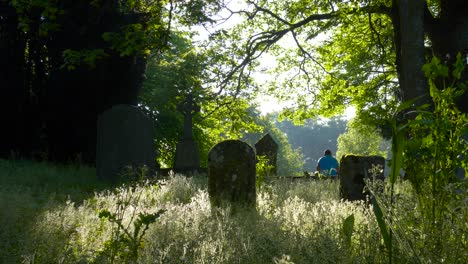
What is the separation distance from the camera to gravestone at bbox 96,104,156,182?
1323cm

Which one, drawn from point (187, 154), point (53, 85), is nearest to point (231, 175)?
point (187, 154)

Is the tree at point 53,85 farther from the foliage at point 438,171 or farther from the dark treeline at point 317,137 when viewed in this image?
the dark treeline at point 317,137

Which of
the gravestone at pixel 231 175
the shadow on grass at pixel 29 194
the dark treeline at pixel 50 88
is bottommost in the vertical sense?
the shadow on grass at pixel 29 194

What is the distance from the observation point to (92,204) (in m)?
8.55

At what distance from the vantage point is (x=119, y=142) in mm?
13328

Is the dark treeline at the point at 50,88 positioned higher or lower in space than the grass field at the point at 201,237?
higher

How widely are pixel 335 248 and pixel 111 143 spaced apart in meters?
9.52

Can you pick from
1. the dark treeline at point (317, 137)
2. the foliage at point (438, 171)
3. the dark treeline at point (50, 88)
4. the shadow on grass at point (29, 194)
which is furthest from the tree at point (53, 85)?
the dark treeline at point (317, 137)

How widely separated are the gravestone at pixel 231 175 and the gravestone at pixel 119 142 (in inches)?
176

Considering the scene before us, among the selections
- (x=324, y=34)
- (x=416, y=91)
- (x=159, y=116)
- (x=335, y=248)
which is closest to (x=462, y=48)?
(x=416, y=91)

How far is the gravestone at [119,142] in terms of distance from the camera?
13234 mm

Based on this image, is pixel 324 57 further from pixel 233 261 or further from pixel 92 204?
pixel 233 261

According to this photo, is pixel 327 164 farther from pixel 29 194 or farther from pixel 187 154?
pixel 29 194

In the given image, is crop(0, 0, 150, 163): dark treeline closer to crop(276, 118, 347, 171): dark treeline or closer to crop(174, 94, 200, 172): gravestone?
crop(174, 94, 200, 172): gravestone
